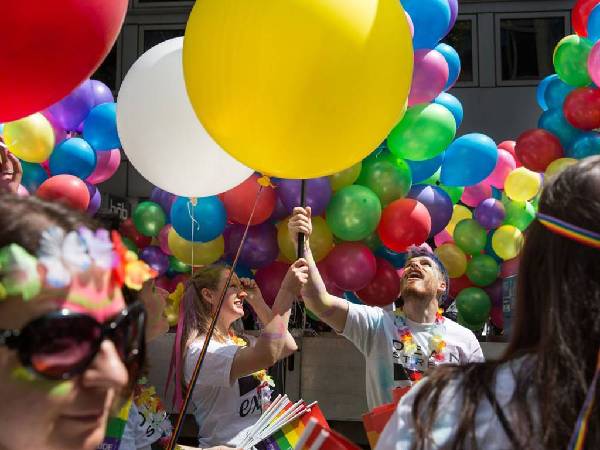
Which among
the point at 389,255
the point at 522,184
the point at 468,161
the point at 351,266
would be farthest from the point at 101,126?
the point at 522,184

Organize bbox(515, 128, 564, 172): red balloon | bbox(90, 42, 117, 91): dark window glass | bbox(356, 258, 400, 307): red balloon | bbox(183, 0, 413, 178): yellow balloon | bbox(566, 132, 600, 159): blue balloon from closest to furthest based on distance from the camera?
bbox(183, 0, 413, 178): yellow balloon
bbox(356, 258, 400, 307): red balloon
bbox(566, 132, 600, 159): blue balloon
bbox(515, 128, 564, 172): red balloon
bbox(90, 42, 117, 91): dark window glass

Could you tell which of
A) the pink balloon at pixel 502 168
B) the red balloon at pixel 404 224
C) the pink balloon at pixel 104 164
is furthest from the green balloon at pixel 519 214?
the pink balloon at pixel 104 164

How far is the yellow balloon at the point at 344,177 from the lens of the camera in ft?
15.5

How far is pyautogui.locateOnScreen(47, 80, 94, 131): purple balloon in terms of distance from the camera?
16.0ft

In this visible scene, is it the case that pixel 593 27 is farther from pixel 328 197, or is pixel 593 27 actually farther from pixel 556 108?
pixel 328 197

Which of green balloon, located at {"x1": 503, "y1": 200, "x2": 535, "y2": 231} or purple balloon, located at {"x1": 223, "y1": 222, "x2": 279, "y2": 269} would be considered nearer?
purple balloon, located at {"x1": 223, "y1": 222, "x2": 279, "y2": 269}

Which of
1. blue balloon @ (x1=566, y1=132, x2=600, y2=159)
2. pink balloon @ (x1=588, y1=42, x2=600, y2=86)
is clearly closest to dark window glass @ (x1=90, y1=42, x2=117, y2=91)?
blue balloon @ (x1=566, y1=132, x2=600, y2=159)

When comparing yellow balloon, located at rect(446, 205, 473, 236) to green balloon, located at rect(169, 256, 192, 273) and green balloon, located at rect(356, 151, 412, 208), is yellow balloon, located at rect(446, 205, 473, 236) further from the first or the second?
green balloon, located at rect(169, 256, 192, 273)

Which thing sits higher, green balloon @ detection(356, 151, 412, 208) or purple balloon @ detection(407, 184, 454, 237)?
green balloon @ detection(356, 151, 412, 208)

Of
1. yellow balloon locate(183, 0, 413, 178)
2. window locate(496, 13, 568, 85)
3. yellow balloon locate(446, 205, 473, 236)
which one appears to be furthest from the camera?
window locate(496, 13, 568, 85)

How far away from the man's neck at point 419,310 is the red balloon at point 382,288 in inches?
64.0

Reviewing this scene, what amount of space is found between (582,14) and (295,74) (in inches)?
156

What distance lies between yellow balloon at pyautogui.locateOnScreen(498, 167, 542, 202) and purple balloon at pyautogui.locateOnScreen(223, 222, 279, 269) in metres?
2.21

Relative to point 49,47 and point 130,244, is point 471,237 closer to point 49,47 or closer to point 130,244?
point 130,244
